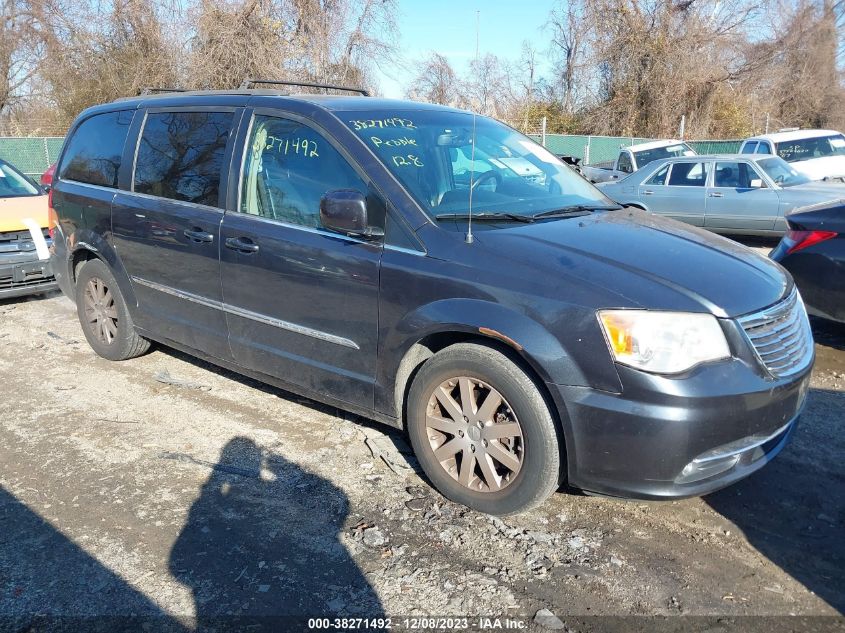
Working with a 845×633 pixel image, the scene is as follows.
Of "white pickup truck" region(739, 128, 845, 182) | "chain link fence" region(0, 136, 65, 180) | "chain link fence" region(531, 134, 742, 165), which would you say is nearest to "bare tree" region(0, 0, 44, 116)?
"chain link fence" region(0, 136, 65, 180)

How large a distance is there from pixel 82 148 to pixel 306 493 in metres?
3.67

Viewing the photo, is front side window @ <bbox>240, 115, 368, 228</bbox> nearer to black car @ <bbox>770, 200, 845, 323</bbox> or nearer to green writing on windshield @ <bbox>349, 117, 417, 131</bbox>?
green writing on windshield @ <bbox>349, 117, 417, 131</bbox>

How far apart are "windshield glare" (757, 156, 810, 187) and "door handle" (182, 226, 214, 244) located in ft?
32.2

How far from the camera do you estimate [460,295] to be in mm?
3270

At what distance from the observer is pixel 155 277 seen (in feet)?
15.9

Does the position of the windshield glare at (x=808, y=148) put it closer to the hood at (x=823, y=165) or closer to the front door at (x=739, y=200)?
the hood at (x=823, y=165)

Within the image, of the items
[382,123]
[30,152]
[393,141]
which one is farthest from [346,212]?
[30,152]

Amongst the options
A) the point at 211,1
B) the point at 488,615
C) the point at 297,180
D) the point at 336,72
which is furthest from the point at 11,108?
the point at 488,615

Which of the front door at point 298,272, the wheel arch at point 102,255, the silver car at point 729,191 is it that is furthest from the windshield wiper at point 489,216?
the silver car at point 729,191

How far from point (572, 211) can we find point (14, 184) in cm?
710

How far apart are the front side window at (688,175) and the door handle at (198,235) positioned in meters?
9.85

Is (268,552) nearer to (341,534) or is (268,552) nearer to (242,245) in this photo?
(341,534)

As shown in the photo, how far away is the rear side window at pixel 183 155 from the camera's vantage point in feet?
14.3

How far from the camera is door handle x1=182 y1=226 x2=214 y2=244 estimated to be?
14.1ft
